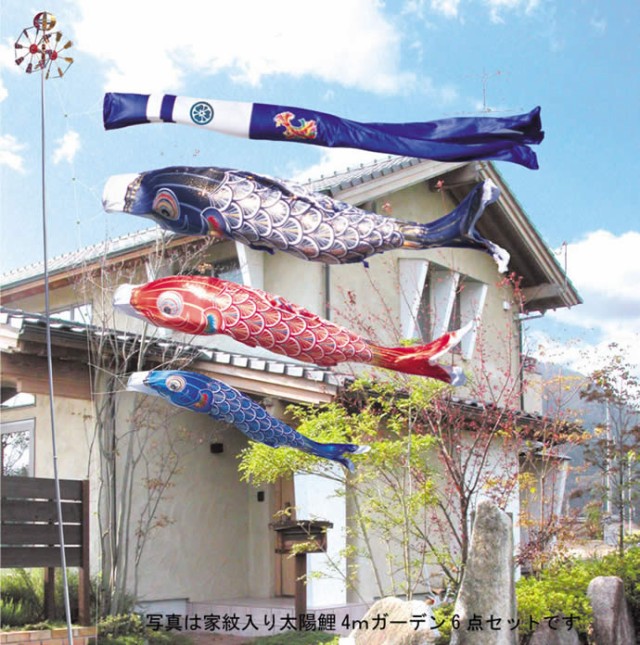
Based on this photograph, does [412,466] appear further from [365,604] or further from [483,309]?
[483,309]

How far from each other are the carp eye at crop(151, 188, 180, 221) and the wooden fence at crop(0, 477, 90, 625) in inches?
112

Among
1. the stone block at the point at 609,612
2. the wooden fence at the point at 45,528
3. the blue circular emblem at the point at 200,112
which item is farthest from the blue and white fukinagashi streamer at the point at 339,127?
the stone block at the point at 609,612

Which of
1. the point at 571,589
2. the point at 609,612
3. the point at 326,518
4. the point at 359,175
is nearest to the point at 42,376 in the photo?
the point at 326,518

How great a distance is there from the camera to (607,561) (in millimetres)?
10055

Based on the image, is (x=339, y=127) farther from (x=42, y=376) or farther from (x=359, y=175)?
(x=359, y=175)

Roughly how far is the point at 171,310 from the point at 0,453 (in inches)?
222

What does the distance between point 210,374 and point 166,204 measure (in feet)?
14.3

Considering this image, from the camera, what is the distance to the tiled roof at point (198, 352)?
8789 mm

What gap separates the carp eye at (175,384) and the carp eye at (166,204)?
103 cm

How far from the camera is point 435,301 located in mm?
12852

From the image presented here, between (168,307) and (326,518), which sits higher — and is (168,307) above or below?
above

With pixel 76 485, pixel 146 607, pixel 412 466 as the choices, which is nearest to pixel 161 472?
pixel 146 607

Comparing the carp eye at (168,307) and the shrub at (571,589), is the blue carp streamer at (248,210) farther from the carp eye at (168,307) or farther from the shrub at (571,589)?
the shrub at (571,589)

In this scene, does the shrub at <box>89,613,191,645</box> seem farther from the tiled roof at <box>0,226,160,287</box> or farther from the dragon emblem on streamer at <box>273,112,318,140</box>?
the dragon emblem on streamer at <box>273,112,318,140</box>
